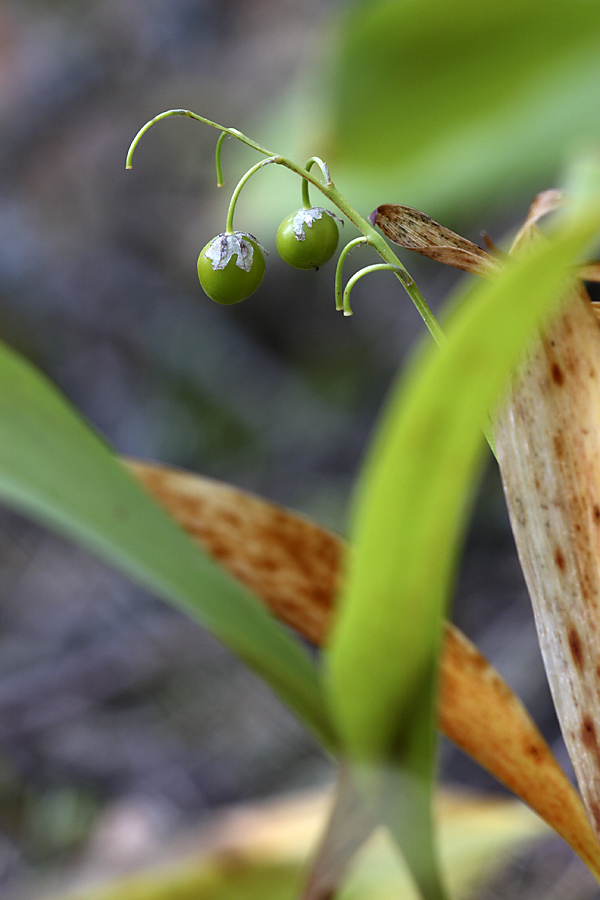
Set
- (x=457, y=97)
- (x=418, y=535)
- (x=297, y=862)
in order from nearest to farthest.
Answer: (x=418, y=535), (x=297, y=862), (x=457, y=97)

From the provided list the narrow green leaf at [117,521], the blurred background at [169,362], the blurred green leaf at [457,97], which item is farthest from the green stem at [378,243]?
the blurred green leaf at [457,97]

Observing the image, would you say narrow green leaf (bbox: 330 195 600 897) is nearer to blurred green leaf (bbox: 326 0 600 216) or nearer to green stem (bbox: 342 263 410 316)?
green stem (bbox: 342 263 410 316)

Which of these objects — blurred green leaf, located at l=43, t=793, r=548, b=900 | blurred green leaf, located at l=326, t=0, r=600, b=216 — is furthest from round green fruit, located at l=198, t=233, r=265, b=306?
blurred green leaf, located at l=326, t=0, r=600, b=216

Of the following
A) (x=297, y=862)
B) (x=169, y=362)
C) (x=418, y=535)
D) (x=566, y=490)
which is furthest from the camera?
(x=169, y=362)

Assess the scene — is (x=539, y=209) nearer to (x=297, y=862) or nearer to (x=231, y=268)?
(x=231, y=268)

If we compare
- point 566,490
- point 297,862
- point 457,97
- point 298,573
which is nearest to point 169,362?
point 457,97

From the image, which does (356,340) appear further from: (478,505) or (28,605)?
(28,605)

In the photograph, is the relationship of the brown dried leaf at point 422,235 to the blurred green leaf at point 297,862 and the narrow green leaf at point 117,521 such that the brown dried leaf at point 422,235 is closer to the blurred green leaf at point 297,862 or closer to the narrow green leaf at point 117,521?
the narrow green leaf at point 117,521

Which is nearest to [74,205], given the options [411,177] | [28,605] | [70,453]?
[28,605]
